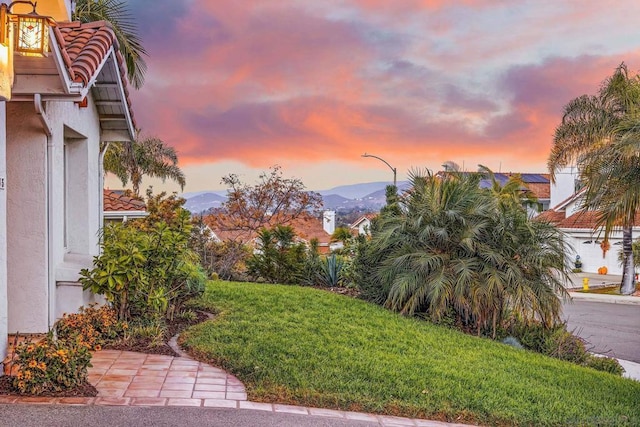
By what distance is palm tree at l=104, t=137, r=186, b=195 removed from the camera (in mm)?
30922

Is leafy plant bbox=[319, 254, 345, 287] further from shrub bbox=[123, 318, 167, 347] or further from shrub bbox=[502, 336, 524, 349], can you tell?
shrub bbox=[123, 318, 167, 347]

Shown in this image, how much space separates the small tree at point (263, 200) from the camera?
813 inches

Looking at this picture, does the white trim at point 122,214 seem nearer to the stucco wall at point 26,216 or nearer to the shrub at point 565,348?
the stucco wall at point 26,216

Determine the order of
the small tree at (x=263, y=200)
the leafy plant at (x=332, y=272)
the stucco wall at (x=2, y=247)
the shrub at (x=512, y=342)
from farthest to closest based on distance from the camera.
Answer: the small tree at (x=263, y=200) → the leafy plant at (x=332, y=272) → the shrub at (x=512, y=342) → the stucco wall at (x=2, y=247)

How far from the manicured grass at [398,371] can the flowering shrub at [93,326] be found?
1.03m

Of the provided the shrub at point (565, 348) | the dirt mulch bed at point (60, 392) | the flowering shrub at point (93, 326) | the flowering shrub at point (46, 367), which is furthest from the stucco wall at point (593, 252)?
the flowering shrub at point (46, 367)

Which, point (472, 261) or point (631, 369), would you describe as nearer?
point (631, 369)

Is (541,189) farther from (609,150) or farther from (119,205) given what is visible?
(119,205)

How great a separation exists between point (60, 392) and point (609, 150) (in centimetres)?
986

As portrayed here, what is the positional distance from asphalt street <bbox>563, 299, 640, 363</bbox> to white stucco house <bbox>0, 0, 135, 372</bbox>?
10.8 meters

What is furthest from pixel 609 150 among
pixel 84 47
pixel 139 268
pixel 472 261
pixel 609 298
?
pixel 609 298

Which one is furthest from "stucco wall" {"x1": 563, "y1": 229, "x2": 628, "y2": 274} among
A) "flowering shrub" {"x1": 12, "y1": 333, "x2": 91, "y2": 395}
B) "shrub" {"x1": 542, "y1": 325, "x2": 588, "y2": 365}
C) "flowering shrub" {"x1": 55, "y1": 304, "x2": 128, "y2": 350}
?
"flowering shrub" {"x1": 12, "y1": 333, "x2": 91, "y2": 395}

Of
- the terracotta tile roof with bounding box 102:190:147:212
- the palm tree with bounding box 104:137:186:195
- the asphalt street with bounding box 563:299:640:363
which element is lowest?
the asphalt street with bounding box 563:299:640:363

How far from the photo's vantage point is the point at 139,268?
308 inches
